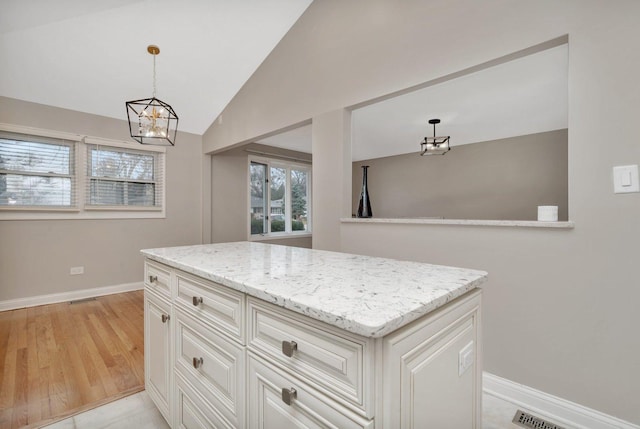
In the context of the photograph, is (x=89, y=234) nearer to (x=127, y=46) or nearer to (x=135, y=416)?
(x=127, y=46)

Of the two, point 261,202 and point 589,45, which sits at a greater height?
point 589,45

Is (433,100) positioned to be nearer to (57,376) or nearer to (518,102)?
(518,102)

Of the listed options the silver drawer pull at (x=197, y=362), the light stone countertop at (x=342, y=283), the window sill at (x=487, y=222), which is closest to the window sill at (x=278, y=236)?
the window sill at (x=487, y=222)

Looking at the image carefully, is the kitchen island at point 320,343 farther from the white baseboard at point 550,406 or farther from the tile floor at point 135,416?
the white baseboard at point 550,406

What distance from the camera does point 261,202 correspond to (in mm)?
5832

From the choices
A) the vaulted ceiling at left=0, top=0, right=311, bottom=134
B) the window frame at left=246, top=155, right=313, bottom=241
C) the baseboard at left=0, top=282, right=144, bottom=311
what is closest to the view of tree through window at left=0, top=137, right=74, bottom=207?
the vaulted ceiling at left=0, top=0, right=311, bottom=134

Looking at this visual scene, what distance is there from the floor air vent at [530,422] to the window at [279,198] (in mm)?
4694

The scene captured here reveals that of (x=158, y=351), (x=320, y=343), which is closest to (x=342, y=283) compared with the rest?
(x=320, y=343)

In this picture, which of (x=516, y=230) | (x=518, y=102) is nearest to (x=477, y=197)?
(x=518, y=102)

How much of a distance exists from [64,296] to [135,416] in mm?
3093

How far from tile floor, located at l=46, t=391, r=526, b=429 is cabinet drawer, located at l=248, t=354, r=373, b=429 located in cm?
109

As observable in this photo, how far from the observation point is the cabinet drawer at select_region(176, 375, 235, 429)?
1126mm

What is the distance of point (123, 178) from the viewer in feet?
14.1

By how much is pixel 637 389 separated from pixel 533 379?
1.41ft
